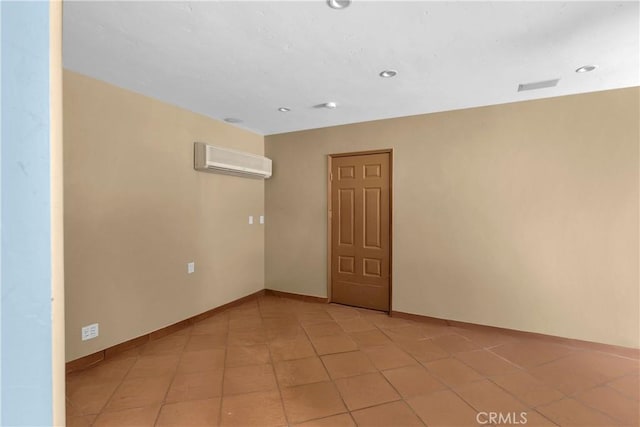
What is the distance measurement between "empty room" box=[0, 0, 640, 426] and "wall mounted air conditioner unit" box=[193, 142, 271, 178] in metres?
0.03

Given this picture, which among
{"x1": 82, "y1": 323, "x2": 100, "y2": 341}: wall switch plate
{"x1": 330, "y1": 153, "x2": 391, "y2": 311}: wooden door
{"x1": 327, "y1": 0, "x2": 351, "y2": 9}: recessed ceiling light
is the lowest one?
{"x1": 82, "y1": 323, "x2": 100, "y2": 341}: wall switch plate

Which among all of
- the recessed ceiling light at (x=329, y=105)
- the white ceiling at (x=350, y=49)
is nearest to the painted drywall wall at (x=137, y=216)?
the white ceiling at (x=350, y=49)

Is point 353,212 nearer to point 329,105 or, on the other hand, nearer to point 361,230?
point 361,230

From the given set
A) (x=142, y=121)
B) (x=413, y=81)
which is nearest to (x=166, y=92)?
(x=142, y=121)

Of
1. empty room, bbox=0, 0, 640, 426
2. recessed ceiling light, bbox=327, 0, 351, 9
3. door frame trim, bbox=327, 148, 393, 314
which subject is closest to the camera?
recessed ceiling light, bbox=327, 0, 351, 9

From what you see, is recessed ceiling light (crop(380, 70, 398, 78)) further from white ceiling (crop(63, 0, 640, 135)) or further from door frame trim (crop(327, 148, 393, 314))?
door frame trim (crop(327, 148, 393, 314))

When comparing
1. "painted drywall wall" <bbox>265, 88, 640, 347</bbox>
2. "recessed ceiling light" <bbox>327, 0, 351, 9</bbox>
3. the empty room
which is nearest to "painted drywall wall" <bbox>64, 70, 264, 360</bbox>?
the empty room

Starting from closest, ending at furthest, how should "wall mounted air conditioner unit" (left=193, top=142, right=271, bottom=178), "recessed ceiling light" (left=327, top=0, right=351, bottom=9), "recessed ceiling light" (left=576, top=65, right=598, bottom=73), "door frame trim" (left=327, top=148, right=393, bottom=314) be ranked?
"recessed ceiling light" (left=327, top=0, right=351, bottom=9), "recessed ceiling light" (left=576, top=65, right=598, bottom=73), "wall mounted air conditioner unit" (left=193, top=142, right=271, bottom=178), "door frame trim" (left=327, top=148, right=393, bottom=314)

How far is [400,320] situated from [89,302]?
10.1ft

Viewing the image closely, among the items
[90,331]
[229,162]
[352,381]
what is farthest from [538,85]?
[90,331]

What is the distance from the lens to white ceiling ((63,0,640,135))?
1.63m

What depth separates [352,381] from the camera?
2.25 m

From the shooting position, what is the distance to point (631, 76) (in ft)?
8.00

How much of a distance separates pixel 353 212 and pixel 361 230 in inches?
10.2
